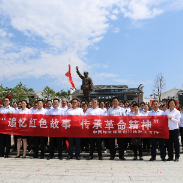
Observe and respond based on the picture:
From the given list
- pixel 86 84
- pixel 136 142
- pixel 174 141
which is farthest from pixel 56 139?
pixel 86 84

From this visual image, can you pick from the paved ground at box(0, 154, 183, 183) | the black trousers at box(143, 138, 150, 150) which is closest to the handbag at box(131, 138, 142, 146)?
the paved ground at box(0, 154, 183, 183)

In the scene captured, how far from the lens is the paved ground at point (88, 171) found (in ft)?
14.0

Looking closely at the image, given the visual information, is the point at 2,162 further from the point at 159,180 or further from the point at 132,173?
the point at 159,180

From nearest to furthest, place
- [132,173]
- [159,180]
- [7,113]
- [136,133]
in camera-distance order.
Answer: [159,180] → [132,173] → [136,133] → [7,113]

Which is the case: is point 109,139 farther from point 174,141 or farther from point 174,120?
point 174,120

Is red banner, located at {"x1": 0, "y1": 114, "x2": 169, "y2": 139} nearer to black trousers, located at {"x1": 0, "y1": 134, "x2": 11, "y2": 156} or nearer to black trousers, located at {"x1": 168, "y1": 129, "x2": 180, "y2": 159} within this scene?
black trousers, located at {"x1": 168, "y1": 129, "x2": 180, "y2": 159}

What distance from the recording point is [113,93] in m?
61.7

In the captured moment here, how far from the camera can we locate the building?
198 feet

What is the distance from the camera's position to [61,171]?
4.91 metres

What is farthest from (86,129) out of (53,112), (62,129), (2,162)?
(2,162)

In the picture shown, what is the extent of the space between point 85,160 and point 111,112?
1.78 m

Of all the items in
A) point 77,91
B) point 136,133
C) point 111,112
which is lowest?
point 136,133

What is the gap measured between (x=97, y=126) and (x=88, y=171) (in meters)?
1.90

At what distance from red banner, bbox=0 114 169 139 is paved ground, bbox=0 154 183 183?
0.86 meters
